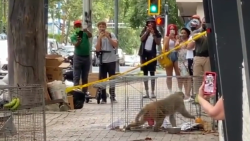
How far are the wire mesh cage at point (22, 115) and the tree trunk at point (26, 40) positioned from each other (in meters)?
3.84

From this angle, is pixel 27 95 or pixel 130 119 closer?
pixel 27 95

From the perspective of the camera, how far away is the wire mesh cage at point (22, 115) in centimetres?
761

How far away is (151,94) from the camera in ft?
33.4

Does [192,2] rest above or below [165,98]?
above

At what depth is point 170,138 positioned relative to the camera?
9633 mm

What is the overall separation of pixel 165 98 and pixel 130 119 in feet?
2.23

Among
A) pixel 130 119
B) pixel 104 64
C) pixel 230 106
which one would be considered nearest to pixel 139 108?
pixel 130 119

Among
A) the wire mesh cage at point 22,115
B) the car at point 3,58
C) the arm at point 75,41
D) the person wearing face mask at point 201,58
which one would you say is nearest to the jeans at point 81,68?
the arm at point 75,41

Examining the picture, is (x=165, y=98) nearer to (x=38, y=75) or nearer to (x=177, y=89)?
(x=177, y=89)

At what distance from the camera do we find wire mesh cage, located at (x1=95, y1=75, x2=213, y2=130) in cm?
1002

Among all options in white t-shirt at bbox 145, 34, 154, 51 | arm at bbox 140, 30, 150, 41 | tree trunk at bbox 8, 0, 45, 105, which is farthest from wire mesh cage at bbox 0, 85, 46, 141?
white t-shirt at bbox 145, 34, 154, 51

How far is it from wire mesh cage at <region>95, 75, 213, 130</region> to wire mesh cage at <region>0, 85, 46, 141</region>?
1941 mm

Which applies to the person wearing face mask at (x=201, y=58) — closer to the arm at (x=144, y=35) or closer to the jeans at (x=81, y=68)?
the arm at (x=144, y=35)

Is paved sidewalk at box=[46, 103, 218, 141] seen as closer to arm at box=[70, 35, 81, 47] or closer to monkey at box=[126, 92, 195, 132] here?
monkey at box=[126, 92, 195, 132]
